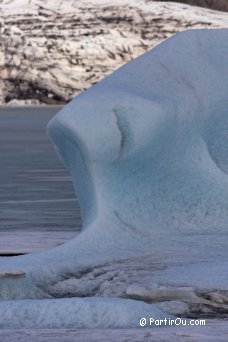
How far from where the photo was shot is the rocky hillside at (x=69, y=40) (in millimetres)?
31531

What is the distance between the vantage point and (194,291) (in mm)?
3812

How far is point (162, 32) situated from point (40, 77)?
3.50m

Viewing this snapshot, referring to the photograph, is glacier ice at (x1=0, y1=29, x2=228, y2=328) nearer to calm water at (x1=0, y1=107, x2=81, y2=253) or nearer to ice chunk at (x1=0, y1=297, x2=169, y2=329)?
calm water at (x1=0, y1=107, x2=81, y2=253)

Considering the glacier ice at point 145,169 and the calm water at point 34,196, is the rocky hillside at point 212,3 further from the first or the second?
the glacier ice at point 145,169

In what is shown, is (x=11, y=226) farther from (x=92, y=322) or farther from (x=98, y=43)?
(x=98, y=43)

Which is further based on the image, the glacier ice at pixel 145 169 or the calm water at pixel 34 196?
the calm water at pixel 34 196

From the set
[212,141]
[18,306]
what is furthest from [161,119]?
[18,306]

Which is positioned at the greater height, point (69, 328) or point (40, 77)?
point (69, 328)

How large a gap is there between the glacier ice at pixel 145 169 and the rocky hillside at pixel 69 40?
26204 millimetres

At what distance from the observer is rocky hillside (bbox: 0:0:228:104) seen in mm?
31531

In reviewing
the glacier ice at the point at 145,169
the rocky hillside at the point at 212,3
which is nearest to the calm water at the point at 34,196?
the glacier ice at the point at 145,169

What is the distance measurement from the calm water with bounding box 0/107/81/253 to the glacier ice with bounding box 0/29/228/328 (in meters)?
0.87

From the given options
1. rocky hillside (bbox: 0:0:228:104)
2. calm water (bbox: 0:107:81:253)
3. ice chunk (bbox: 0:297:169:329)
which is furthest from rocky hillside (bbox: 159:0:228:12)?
ice chunk (bbox: 0:297:169:329)

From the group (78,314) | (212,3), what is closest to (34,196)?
(78,314)
